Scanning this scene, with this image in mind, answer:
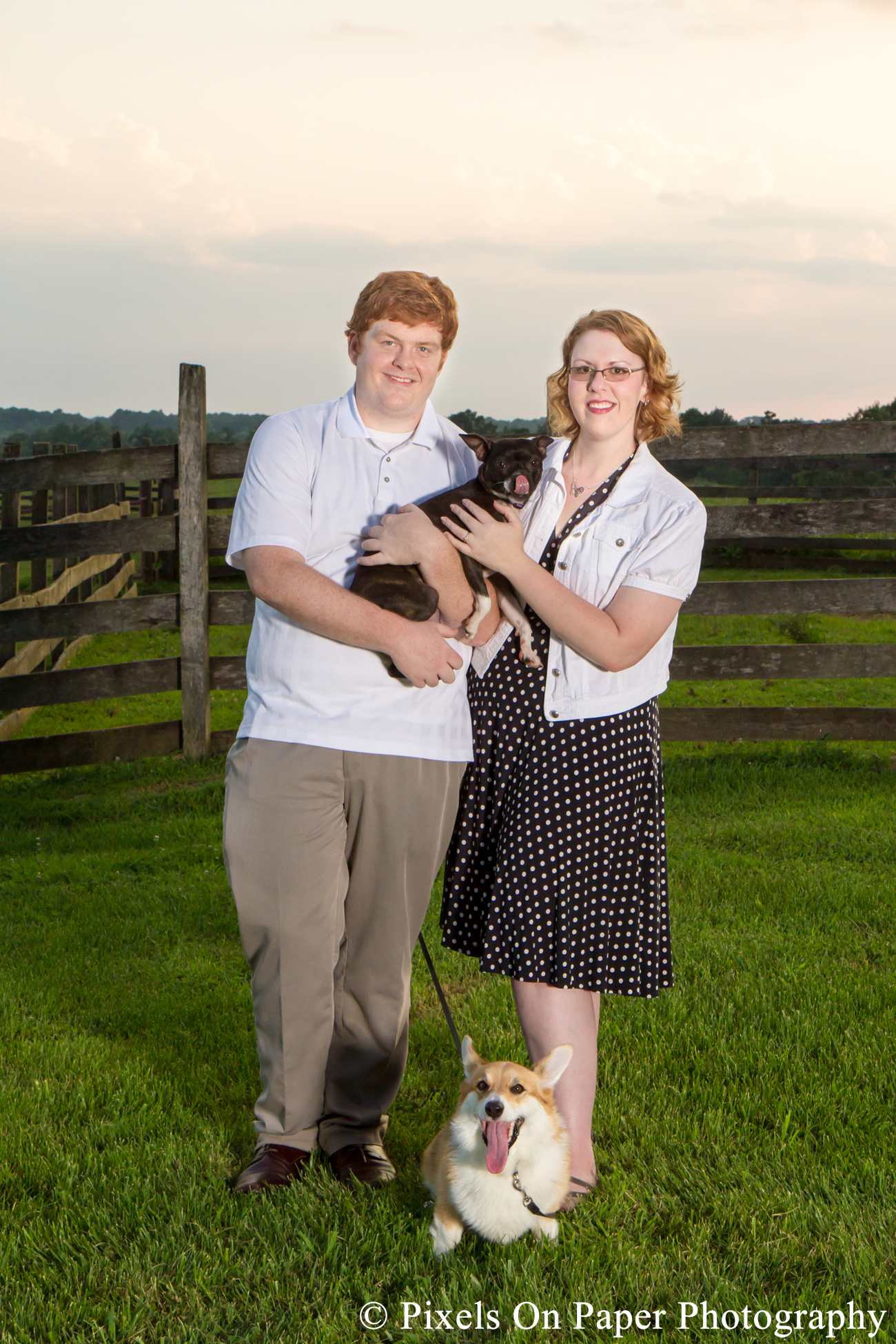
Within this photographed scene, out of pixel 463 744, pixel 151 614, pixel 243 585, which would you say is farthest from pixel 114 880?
pixel 243 585

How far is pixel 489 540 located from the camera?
2.67m

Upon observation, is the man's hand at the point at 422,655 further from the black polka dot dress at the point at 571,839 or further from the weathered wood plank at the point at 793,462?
the weathered wood plank at the point at 793,462

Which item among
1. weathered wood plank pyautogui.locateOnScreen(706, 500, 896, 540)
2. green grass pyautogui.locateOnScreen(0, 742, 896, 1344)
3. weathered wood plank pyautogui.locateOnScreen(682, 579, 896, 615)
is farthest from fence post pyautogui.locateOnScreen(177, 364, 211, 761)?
weathered wood plank pyautogui.locateOnScreen(706, 500, 896, 540)

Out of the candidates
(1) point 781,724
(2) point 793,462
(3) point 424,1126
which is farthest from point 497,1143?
(2) point 793,462

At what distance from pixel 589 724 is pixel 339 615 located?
74 cm

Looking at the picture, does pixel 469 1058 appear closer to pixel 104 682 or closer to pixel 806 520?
pixel 104 682

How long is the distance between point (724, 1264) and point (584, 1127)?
0.48m

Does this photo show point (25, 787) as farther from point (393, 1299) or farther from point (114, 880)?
point (393, 1299)

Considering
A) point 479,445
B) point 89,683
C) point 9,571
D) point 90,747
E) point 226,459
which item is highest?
point 226,459

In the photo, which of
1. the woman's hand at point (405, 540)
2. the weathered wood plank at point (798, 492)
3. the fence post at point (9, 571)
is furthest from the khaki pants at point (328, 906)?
the weathered wood plank at point (798, 492)

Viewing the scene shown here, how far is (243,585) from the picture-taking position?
Result: 43.8ft

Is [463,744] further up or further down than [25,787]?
further up

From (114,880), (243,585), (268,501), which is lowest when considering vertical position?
(114,880)

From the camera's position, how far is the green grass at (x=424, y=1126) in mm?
2570
